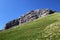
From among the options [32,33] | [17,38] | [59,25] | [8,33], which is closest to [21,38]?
[17,38]

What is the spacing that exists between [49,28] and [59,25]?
409cm

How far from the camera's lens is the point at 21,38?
61562mm

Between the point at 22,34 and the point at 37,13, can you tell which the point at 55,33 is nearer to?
the point at 22,34

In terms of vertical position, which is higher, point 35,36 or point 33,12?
point 33,12

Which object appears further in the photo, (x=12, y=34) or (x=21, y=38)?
(x=12, y=34)

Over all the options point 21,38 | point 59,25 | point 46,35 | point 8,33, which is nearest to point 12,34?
point 8,33

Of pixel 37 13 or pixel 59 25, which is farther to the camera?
pixel 37 13

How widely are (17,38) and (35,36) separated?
602cm

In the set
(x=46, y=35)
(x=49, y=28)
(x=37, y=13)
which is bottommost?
(x=46, y=35)

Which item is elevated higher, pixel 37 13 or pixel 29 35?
pixel 37 13

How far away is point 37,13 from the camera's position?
507 ft

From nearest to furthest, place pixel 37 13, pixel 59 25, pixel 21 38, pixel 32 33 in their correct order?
pixel 21 38 → pixel 32 33 → pixel 59 25 → pixel 37 13

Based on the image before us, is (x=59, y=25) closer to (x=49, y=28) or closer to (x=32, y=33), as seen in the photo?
(x=49, y=28)

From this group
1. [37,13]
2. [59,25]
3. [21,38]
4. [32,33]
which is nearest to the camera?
[21,38]
